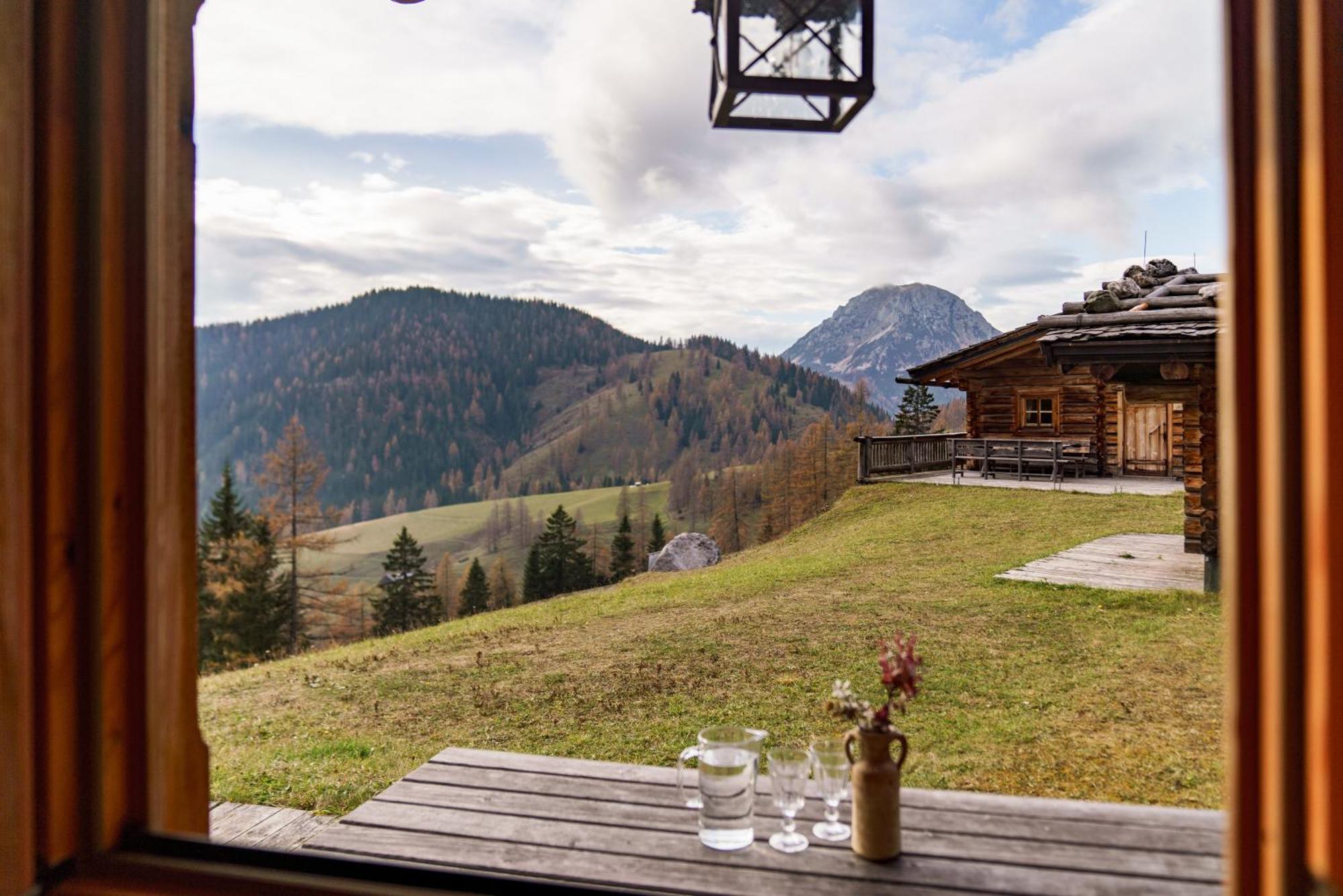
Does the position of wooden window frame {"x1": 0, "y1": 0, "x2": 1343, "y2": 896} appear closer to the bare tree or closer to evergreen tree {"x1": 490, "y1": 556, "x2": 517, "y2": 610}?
the bare tree

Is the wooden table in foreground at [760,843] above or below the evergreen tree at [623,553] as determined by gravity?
above

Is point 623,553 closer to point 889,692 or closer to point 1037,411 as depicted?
point 1037,411

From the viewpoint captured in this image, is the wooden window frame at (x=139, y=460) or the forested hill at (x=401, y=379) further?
the forested hill at (x=401, y=379)

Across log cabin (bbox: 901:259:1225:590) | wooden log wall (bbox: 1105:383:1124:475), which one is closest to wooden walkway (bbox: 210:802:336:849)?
log cabin (bbox: 901:259:1225:590)

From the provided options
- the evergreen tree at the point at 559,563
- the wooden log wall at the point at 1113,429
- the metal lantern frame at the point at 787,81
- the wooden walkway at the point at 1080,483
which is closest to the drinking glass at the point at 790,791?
the metal lantern frame at the point at 787,81

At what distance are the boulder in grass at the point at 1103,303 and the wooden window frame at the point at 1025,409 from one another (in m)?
11.0

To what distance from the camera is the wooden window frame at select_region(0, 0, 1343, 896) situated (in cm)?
95

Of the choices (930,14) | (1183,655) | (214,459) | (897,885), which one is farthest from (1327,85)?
(214,459)

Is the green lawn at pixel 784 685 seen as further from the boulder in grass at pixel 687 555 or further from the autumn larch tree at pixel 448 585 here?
the autumn larch tree at pixel 448 585

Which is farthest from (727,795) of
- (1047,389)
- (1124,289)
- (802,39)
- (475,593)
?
(475,593)

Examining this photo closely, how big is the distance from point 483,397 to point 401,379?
1063 centimetres

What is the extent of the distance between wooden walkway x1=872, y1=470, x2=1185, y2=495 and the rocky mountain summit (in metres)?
142

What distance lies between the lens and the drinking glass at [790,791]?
1.82m

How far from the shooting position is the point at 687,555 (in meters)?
15.9
